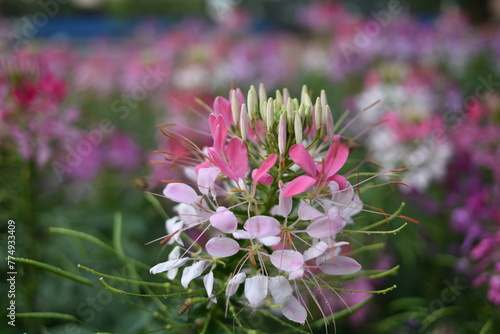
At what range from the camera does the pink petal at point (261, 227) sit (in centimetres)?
61

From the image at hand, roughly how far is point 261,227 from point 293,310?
0.42 feet

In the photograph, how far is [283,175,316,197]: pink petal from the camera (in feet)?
2.00

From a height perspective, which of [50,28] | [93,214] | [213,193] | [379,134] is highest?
[213,193]

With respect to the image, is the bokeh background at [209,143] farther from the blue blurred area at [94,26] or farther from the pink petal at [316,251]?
the blue blurred area at [94,26]

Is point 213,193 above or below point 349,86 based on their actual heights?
above

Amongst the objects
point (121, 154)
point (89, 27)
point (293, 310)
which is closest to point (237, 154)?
point (293, 310)

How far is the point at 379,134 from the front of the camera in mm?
1908

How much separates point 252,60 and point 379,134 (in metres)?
1.56

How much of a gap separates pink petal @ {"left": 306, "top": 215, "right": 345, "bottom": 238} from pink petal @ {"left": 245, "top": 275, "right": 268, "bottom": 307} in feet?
0.32

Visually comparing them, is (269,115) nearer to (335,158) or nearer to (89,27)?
(335,158)

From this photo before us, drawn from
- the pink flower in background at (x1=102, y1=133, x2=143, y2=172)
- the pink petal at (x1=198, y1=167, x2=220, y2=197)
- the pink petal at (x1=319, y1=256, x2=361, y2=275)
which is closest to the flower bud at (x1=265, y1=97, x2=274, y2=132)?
the pink petal at (x1=198, y1=167, x2=220, y2=197)

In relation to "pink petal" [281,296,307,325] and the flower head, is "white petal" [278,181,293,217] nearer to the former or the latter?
the flower head

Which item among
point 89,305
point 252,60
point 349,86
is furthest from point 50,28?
point 89,305

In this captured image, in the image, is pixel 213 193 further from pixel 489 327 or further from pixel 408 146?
pixel 408 146
